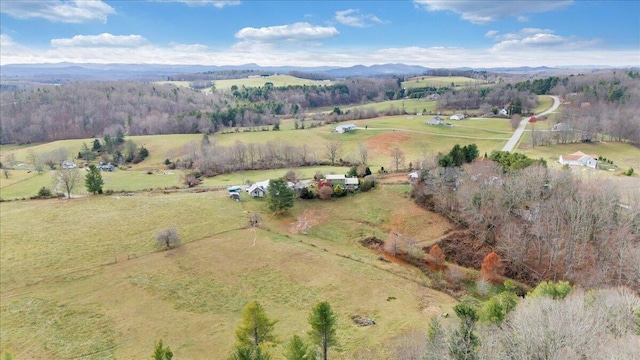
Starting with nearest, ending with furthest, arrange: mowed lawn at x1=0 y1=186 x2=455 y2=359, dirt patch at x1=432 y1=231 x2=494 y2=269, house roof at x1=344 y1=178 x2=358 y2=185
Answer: mowed lawn at x1=0 y1=186 x2=455 y2=359 < dirt patch at x1=432 y1=231 x2=494 y2=269 < house roof at x1=344 y1=178 x2=358 y2=185

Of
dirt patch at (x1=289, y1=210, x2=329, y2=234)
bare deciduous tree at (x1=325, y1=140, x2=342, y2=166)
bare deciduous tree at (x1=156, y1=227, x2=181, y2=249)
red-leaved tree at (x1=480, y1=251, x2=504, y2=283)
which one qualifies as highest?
bare deciduous tree at (x1=325, y1=140, x2=342, y2=166)

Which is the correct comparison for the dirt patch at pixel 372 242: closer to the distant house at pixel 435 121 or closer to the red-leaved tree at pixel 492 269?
the red-leaved tree at pixel 492 269

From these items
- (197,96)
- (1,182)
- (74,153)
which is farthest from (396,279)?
(197,96)

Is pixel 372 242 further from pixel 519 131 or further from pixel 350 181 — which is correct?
pixel 519 131

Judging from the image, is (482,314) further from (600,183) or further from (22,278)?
(22,278)

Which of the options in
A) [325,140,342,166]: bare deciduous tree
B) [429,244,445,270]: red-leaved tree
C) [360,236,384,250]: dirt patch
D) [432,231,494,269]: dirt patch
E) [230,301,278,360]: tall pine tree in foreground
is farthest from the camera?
[325,140,342,166]: bare deciduous tree

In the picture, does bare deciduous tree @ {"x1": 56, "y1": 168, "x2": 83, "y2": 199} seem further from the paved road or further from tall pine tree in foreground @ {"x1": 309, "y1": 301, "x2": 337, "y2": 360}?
the paved road

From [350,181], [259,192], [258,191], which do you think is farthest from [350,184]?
[258,191]

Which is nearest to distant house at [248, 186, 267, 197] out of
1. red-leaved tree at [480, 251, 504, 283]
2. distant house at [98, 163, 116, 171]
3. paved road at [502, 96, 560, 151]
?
red-leaved tree at [480, 251, 504, 283]
